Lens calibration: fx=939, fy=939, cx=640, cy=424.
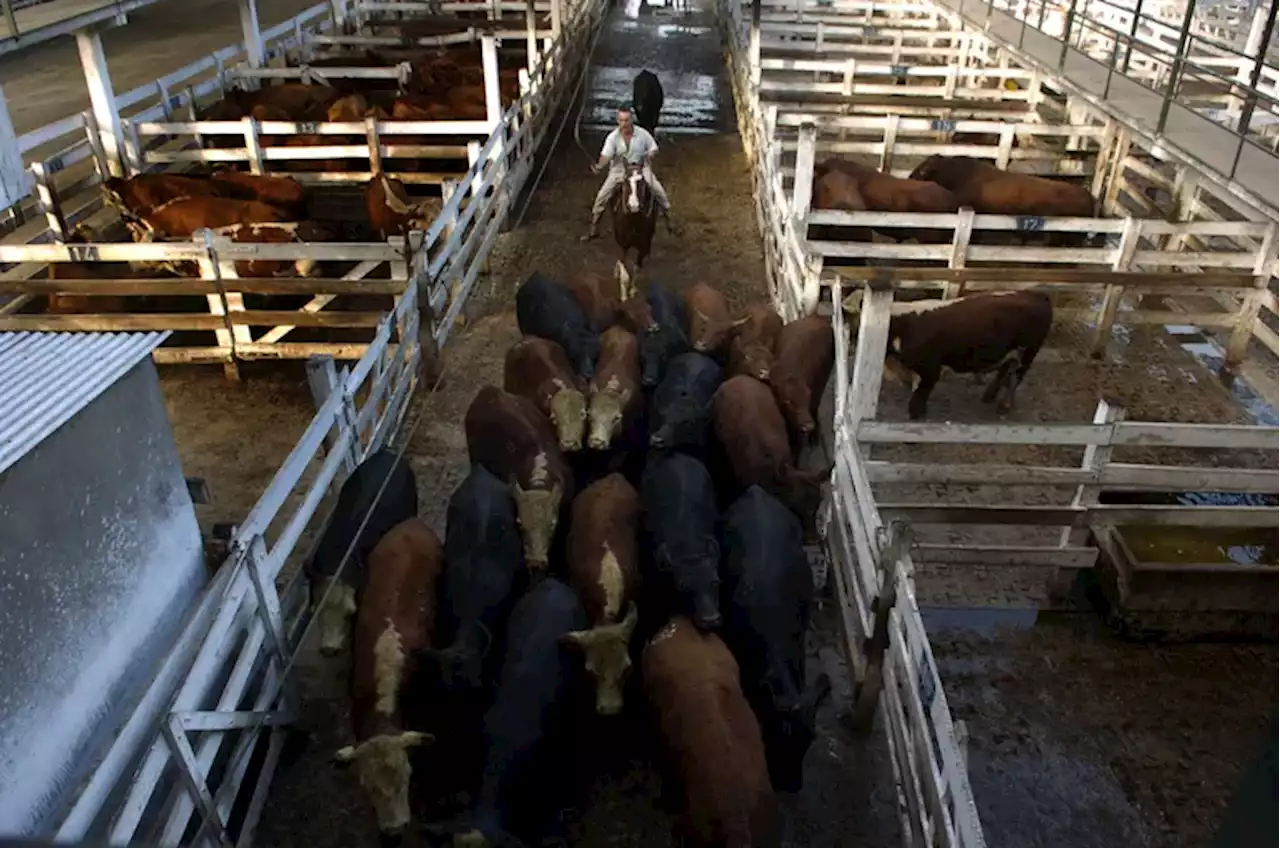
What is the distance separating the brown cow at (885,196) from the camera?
943cm

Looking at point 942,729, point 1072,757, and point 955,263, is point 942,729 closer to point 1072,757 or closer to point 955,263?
point 1072,757

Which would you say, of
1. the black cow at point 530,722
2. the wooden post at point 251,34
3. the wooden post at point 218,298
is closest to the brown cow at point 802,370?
the black cow at point 530,722

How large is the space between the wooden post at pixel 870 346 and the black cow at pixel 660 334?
4.88 feet

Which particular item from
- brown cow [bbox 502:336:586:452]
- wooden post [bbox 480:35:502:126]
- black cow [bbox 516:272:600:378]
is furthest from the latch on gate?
wooden post [bbox 480:35:502:126]

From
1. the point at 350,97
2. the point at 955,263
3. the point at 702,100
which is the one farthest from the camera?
the point at 702,100

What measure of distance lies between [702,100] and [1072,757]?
1516 centimetres

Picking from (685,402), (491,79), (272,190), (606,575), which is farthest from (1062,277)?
(272,190)

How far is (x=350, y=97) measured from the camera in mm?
12727

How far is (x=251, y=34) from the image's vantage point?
15.0 m

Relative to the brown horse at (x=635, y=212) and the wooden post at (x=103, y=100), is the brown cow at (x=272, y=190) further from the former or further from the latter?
the brown horse at (x=635, y=212)

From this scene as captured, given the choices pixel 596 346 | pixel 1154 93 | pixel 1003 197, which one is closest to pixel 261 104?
pixel 596 346

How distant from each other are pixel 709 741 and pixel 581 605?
1.10 meters

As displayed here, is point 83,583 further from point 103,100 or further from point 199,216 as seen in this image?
point 103,100

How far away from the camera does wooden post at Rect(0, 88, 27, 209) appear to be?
5.48 meters
